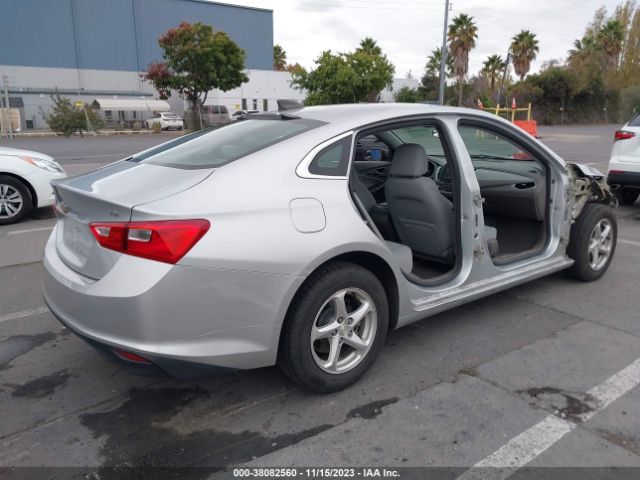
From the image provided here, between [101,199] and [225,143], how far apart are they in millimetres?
877

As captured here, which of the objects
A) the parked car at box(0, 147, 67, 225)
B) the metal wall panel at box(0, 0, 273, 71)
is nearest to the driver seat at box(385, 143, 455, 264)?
the parked car at box(0, 147, 67, 225)

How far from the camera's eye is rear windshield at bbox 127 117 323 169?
2850 mm

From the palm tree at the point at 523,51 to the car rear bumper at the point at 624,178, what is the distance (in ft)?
160

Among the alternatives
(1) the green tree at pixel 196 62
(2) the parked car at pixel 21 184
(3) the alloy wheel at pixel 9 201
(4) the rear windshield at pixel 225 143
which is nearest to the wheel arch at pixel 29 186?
(2) the parked car at pixel 21 184

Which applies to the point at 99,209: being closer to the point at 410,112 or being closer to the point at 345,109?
the point at 345,109

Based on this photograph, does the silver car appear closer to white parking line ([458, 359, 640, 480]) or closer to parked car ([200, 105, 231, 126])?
white parking line ([458, 359, 640, 480])

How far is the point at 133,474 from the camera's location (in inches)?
91.7

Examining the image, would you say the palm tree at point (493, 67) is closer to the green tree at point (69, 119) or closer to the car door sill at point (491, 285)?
the green tree at point (69, 119)

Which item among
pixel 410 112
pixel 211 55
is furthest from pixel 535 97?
pixel 410 112

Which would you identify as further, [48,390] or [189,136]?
[189,136]

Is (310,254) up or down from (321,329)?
up

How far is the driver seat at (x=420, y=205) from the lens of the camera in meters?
3.62

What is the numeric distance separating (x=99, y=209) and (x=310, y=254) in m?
1.03

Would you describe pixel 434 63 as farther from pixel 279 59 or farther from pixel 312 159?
pixel 312 159
